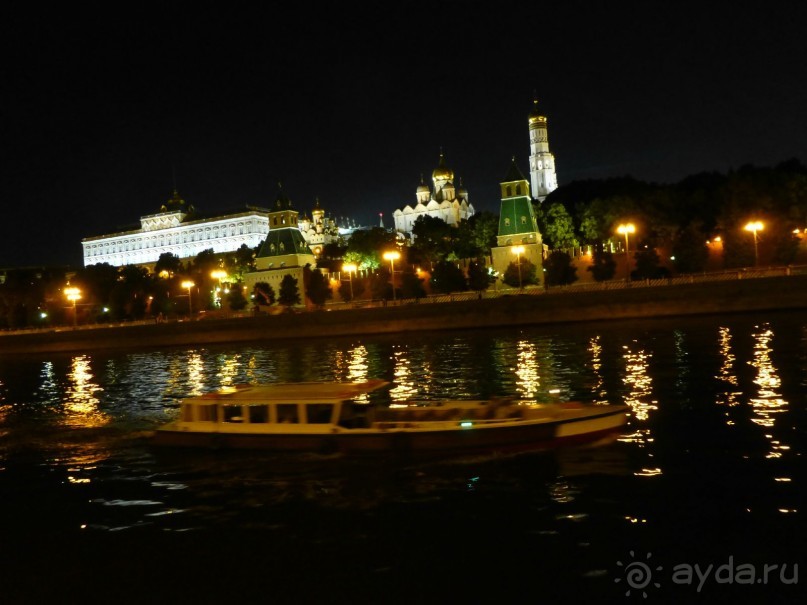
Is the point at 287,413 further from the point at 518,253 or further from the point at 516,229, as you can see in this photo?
the point at 516,229

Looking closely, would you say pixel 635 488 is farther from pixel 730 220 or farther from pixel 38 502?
pixel 730 220

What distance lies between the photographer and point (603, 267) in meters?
68.9

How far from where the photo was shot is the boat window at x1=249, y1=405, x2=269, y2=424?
18.2 meters

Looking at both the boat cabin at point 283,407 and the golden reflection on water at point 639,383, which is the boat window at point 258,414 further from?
the golden reflection on water at point 639,383

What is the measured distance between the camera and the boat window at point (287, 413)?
1773 cm

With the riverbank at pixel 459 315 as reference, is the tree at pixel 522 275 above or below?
above

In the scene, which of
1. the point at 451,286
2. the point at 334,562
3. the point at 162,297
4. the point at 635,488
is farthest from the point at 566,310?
the point at 162,297

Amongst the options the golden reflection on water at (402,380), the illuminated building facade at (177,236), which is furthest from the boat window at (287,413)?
the illuminated building facade at (177,236)

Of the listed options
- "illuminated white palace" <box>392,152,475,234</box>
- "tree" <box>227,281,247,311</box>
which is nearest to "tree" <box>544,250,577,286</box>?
"tree" <box>227,281,247,311</box>

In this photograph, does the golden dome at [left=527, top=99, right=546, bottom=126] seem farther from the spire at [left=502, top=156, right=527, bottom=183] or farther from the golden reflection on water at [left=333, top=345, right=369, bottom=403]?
the golden reflection on water at [left=333, top=345, right=369, bottom=403]

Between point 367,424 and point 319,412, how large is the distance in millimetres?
1238

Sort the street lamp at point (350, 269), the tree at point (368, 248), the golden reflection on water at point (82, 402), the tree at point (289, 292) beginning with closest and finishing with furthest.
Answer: the golden reflection on water at point (82, 402) < the street lamp at point (350, 269) < the tree at point (289, 292) < the tree at point (368, 248)

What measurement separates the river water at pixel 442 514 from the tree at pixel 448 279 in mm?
50500

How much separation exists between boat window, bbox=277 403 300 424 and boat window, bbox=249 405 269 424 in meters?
0.37
